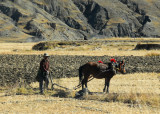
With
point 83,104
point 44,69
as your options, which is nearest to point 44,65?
point 44,69

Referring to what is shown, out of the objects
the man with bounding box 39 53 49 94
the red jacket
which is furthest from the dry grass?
the red jacket

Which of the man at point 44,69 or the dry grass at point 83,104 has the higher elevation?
the man at point 44,69

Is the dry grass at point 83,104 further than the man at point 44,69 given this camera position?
No

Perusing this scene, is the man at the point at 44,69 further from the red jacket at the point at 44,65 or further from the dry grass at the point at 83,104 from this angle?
the dry grass at the point at 83,104

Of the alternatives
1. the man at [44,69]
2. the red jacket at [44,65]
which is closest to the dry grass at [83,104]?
the man at [44,69]

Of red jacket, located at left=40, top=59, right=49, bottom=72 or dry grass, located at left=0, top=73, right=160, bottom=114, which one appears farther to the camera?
red jacket, located at left=40, top=59, right=49, bottom=72

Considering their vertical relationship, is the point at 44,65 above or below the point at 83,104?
above

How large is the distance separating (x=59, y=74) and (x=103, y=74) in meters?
9.06

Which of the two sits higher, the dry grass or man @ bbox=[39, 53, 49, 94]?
man @ bbox=[39, 53, 49, 94]

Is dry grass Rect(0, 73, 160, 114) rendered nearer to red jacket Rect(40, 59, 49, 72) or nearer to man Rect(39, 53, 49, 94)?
man Rect(39, 53, 49, 94)

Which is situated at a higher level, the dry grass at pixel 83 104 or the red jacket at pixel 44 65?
the red jacket at pixel 44 65

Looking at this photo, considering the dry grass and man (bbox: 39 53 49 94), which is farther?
man (bbox: 39 53 49 94)

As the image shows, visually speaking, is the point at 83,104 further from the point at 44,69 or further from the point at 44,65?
the point at 44,65

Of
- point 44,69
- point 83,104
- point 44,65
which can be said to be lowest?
Answer: point 83,104
